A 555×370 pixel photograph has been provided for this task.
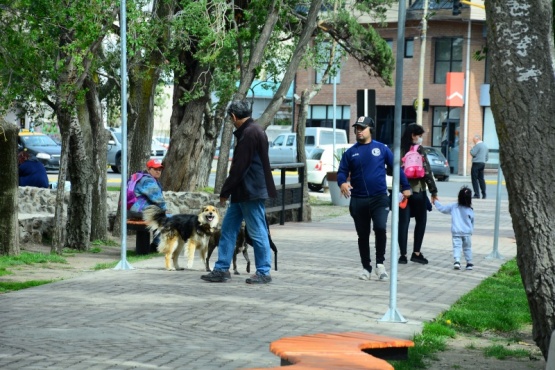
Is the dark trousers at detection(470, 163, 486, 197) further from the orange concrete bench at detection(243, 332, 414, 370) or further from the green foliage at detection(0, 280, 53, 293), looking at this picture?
the orange concrete bench at detection(243, 332, 414, 370)

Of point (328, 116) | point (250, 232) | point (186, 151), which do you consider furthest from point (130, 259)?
point (328, 116)

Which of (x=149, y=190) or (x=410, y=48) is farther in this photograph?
(x=410, y=48)

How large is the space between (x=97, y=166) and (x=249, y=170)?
5.92 meters

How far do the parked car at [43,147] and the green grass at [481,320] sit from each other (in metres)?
31.4

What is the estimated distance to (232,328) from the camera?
9.09 metres

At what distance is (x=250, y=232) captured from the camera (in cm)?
1181

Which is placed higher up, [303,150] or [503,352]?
[303,150]

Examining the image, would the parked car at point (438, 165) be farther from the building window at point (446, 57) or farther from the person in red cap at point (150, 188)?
the person in red cap at point (150, 188)

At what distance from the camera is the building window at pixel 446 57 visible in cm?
5406

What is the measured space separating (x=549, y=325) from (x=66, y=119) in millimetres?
9450

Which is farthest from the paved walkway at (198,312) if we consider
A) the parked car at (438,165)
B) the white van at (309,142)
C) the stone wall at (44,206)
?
the white van at (309,142)

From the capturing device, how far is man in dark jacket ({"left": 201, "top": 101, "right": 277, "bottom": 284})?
460 inches

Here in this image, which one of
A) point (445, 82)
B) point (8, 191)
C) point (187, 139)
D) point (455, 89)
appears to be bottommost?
point (8, 191)

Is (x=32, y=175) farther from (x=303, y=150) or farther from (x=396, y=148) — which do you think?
(x=396, y=148)
